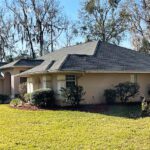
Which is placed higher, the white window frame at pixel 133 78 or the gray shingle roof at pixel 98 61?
the gray shingle roof at pixel 98 61

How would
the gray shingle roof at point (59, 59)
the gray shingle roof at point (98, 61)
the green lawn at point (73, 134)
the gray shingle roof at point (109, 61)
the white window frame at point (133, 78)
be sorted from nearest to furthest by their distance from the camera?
the green lawn at point (73, 134), the gray shingle roof at point (98, 61), the gray shingle roof at point (109, 61), the gray shingle roof at point (59, 59), the white window frame at point (133, 78)

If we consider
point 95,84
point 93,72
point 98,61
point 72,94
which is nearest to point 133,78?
point 98,61

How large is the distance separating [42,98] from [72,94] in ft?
6.28

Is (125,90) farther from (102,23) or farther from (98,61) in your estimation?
(102,23)

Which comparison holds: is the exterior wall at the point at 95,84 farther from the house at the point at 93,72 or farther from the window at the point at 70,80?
the window at the point at 70,80

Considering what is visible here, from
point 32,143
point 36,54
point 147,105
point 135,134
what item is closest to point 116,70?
point 147,105

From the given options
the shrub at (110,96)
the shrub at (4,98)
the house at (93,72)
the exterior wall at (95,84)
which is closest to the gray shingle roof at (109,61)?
the house at (93,72)

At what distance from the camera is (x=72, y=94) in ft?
73.9

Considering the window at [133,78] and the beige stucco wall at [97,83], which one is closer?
the beige stucco wall at [97,83]

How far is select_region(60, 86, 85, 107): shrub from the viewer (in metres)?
22.5

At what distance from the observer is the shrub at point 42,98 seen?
22.9 m

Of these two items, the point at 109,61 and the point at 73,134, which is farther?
the point at 109,61

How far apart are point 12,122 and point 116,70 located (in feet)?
33.1

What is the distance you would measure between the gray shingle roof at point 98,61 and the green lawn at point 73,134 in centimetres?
700
